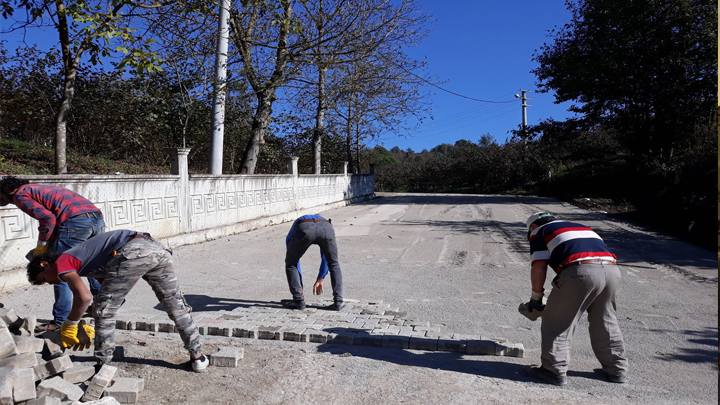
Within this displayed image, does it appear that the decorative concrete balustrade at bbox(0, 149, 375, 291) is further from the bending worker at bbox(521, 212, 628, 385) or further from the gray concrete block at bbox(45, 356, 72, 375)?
the bending worker at bbox(521, 212, 628, 385)

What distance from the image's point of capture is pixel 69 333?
12.5ft

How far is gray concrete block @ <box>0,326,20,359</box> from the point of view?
3.44 meters

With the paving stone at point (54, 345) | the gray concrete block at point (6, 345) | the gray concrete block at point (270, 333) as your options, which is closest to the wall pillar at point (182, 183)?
the gray concrete block at point (270, 333)

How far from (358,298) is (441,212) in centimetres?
1361

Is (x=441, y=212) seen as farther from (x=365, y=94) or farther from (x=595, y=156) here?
(x=595, y=156)

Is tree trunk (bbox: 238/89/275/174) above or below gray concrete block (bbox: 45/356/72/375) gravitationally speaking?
above

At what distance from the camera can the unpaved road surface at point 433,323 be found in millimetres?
3807

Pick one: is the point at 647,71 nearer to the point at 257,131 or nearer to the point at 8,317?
the point at 257,131

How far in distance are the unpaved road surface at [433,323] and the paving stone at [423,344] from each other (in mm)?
106

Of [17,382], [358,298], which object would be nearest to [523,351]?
[358,298]

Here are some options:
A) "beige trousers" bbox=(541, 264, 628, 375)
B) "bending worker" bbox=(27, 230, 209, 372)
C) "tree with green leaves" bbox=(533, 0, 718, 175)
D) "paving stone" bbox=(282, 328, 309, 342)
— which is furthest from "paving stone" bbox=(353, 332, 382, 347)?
"tree with green leaves" bbox=(533, 0, 718, 175)

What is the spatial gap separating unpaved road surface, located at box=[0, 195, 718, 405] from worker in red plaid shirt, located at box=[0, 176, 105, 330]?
71 cm

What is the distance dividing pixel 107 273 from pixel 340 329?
7.58 ft

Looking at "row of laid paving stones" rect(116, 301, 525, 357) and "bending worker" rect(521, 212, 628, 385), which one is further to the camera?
"row of laid paving stones" rect(116, 301, 525, 357)
